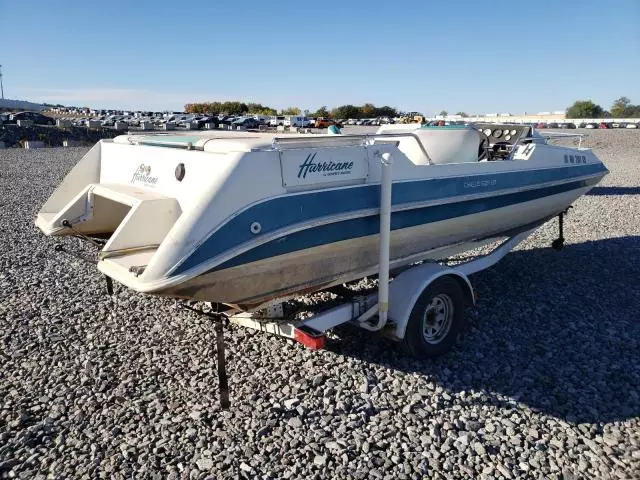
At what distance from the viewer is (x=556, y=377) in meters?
4.17

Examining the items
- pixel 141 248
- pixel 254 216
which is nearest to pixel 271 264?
pixel 254 216

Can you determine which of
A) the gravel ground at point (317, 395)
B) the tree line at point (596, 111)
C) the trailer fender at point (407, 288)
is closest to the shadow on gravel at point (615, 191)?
the gravel ground at point (317, 395)

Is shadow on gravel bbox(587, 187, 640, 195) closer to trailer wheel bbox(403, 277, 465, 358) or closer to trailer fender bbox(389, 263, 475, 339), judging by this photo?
trailer wheel bbox(403, 277, 465, 358)

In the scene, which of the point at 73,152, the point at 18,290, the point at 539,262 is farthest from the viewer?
the point at 73,152

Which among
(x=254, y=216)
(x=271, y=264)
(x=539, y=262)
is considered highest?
(x=254, y=216)

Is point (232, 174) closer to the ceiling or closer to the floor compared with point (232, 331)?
closer to the ceiling

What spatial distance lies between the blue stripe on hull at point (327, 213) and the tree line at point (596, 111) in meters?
96.1

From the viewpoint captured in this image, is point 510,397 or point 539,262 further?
point 539,262

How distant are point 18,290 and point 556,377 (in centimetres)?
603

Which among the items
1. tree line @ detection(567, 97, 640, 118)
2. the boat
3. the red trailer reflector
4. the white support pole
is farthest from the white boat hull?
tree line @ detection(567, 97, 640, 118)

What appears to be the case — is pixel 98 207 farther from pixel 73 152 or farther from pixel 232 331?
pixel 73 152

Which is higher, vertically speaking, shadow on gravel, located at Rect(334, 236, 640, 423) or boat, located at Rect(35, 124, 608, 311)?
boat, located at Rect(35, 124, 608, 311)

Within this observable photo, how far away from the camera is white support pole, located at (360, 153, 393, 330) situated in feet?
13.0

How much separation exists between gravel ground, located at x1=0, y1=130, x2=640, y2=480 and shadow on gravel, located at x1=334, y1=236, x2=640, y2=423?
2cm
